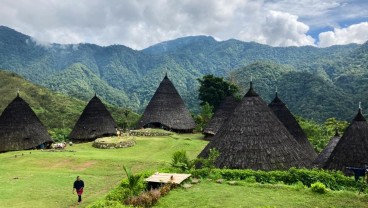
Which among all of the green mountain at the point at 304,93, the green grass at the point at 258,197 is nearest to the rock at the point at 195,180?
the green grass at the point at 258,197

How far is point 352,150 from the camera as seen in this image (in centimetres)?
1872

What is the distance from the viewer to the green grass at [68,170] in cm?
1648

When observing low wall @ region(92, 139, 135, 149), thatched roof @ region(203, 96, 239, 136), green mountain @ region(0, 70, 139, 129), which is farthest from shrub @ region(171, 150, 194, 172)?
green mountain @ region(0, 70, 139, 129)

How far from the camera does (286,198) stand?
13.1 meters

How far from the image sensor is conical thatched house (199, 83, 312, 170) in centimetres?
1806

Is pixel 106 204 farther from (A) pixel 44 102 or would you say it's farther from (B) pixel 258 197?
(A) pixel 44 102

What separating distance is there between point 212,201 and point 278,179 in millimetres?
4323

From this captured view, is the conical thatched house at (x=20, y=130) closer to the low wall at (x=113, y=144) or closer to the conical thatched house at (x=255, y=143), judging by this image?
the low wall at (x=113, y=144)

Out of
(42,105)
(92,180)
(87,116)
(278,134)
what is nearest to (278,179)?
(278,134)

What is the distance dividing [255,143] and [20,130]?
22941 mm

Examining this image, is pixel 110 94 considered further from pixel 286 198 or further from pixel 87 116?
pixel 286 198

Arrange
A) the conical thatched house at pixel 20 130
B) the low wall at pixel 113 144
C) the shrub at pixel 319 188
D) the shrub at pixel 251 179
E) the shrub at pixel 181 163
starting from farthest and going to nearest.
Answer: the low wall at pixel 113 144
the conical thatched house at pixel 20 130
the shrub at pixel 181 163
the shrub at pixel 251 179
the shrub at pixel 319 188

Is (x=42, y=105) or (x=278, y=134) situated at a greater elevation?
(x=42, y=105)

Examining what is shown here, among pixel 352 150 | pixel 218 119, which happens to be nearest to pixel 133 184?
pixel 352 150
